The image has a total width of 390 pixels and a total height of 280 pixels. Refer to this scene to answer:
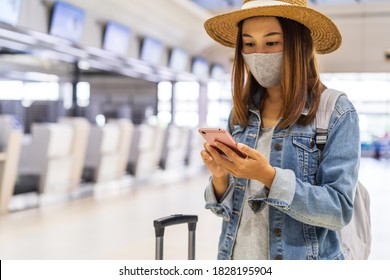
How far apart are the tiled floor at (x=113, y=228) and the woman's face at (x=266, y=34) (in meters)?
1.89

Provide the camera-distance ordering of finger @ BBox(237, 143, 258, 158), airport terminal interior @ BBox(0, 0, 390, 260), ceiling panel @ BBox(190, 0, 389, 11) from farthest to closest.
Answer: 1. ceiling panel @ BBox(190, 0, 389, 11)
2. airport terminal interior @ BBox(0, 0, 390, 260)
3. finger @ BBox(237, 143, 258, 158)

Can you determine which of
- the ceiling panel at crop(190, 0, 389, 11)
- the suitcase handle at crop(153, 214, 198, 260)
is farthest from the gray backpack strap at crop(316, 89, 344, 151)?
the ceiling panel at crop(190, 0, 389, 11)

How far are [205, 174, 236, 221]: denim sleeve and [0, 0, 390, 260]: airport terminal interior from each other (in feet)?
1.32

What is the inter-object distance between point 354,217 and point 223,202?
15.2 inches

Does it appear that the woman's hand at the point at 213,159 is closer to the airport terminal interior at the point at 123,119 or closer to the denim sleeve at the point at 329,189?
the denim sleeve at the point at 329,189

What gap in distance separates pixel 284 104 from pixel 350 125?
17 centimetres

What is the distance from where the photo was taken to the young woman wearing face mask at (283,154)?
49.9 inches

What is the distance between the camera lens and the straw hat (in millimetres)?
1359

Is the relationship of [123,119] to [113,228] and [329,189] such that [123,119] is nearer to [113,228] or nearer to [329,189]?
[113,228]

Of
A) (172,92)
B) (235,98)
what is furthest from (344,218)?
(172,92)

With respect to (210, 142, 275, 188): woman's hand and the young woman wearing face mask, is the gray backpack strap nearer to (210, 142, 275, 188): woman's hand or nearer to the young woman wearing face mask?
the young woman wearing face mask
